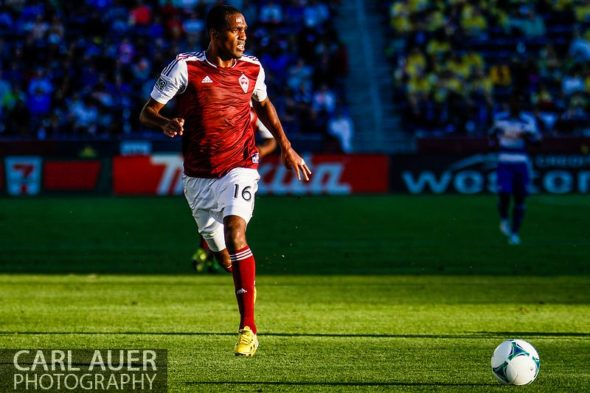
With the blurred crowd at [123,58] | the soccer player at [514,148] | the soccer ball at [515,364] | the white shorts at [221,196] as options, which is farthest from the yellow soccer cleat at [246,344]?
the blurred crowd at [123,58]

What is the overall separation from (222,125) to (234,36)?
705 mm

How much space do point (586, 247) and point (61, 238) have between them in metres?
8.70

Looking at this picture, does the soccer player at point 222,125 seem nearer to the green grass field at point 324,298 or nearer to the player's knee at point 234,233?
the player's knee at point 234,233

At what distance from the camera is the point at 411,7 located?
130 ft

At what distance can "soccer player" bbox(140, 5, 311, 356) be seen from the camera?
9.68m

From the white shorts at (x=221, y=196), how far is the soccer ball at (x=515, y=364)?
2.52 m

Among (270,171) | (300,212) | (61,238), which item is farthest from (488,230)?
(270,171)

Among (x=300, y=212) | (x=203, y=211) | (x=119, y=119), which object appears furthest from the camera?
(x=119, y=119)

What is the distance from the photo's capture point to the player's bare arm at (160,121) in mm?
9141

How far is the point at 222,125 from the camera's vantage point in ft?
32.6

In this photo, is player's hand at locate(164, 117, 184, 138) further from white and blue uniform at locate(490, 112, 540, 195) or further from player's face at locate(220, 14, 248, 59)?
white and blue uniform at locate(490, 112, 540, 195)

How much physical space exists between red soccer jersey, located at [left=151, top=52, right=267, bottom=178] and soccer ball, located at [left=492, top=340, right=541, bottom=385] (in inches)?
113

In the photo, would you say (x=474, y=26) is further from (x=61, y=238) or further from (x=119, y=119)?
(x=61, y=238)

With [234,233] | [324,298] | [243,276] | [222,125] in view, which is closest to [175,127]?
[222,125]
